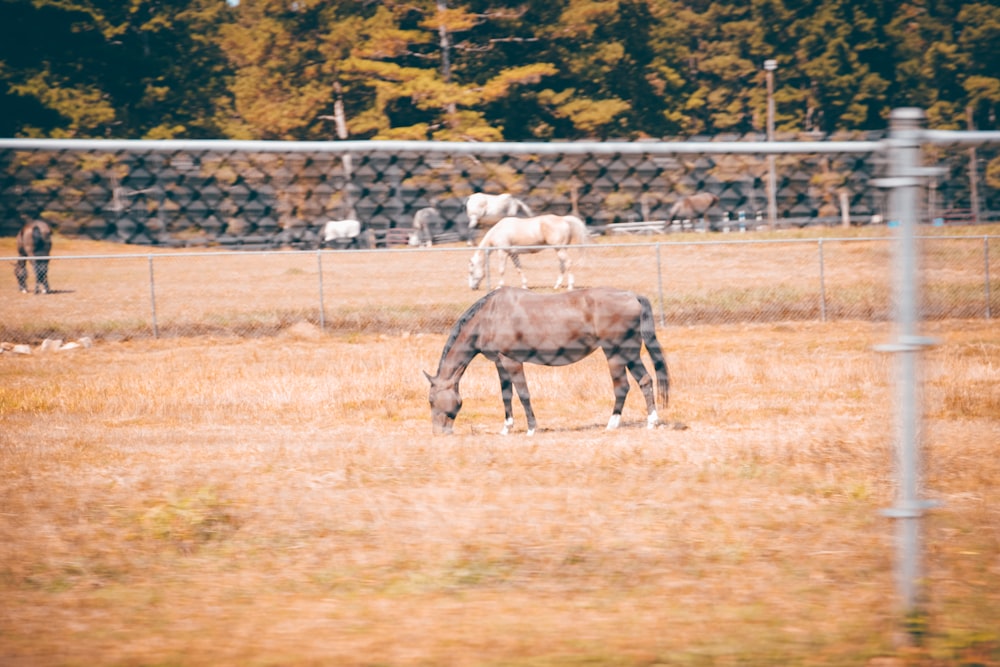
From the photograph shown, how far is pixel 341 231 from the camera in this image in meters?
6.71

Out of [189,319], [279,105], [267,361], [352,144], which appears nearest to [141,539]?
[352,144]

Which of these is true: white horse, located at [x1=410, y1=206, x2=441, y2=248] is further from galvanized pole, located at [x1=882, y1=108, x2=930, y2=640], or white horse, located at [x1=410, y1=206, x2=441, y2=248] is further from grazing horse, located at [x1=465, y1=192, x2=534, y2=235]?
galvanized pole, located at [x1=882, y1=108, x2=930, y2=640]

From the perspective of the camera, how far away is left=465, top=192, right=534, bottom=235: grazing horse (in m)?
6.16

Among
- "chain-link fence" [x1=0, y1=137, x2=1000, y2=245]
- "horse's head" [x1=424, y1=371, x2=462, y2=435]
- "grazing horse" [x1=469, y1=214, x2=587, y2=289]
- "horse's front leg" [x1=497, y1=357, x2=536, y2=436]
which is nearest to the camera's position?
"chain-link fence" [x1=0, y1=137, x2=1000, y2=245]

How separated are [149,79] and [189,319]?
27273 mm

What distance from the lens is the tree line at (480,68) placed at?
123 ft

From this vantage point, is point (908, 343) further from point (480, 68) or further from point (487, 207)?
point (480, 68)

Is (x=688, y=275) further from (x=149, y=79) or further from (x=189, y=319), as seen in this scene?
(x=149, y=79)

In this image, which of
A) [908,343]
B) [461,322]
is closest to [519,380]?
[461,322]

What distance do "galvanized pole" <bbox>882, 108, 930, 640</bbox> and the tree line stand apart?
29.5 meters

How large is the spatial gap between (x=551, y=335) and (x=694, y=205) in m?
5.44

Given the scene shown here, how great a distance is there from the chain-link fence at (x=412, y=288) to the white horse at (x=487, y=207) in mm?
12598

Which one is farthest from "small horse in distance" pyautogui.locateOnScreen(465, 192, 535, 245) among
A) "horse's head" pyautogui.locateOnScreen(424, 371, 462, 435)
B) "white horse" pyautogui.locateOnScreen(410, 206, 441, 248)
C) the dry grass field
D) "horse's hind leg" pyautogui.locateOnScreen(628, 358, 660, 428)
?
"horse's hind leg" pyautogui.locateOnScreen(628, 358, 660, 428)

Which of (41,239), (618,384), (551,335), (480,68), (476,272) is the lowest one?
Answer: (618,384)
